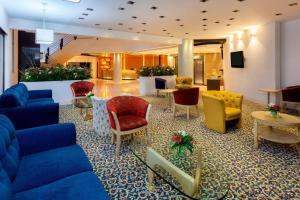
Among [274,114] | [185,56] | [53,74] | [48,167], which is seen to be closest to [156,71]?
[185,56]

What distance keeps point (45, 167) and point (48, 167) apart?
3 centimetres

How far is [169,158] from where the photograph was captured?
235 cm

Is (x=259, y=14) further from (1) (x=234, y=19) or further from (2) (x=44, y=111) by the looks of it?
(2) (x=44, y=111)

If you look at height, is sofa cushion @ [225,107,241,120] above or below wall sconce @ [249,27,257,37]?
below

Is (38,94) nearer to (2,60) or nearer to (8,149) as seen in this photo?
(2,60)

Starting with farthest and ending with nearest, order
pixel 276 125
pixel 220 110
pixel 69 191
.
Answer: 1. pixel 220 110
2. pixel 276 125
3. pixel 69 191

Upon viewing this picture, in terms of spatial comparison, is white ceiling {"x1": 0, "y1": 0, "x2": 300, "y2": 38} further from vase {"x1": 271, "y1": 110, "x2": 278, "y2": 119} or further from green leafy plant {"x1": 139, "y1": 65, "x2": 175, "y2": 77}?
vase {"x1": 271, "y1": 110, "x2": 278, "y2": 119}

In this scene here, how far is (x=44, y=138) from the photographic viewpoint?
242 cm

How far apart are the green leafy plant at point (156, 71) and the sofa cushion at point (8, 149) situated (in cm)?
855

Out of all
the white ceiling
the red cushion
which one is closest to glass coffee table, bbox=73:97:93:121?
the red cushion

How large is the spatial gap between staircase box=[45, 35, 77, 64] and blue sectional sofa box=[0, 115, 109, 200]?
35.4ft

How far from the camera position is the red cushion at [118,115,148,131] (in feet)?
11.6

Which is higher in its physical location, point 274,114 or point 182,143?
point 274,114

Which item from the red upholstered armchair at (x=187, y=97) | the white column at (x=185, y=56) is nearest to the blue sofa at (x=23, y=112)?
the red upholstered armchair at (x=187, y=97)
